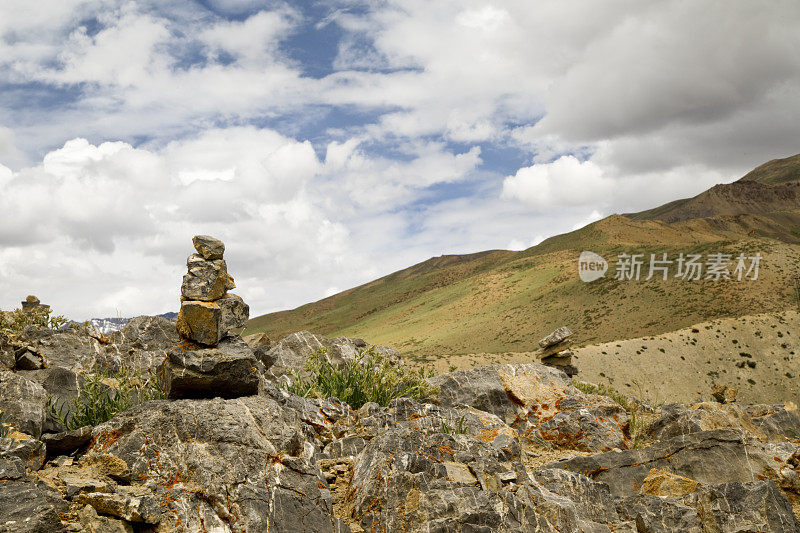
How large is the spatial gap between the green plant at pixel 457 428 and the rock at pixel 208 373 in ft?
10.0

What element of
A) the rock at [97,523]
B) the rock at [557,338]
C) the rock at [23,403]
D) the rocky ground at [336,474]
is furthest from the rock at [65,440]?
the rock at [557,338]

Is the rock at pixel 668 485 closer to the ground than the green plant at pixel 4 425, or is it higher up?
closer to the ground

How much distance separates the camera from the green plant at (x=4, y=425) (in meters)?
6.70

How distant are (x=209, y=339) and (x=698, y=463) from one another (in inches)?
309

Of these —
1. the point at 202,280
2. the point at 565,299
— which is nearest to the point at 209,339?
the point at 202,280

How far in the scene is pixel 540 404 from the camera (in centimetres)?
1191

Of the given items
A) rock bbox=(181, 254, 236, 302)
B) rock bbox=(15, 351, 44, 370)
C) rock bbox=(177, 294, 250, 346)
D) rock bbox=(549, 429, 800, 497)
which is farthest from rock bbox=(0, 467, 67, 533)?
rock bbox=(549, 429, 800, 497)

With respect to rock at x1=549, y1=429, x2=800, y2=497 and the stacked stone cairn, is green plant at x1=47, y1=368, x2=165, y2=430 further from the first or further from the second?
rock at x1=549, y1=429, x2=800, y2=497

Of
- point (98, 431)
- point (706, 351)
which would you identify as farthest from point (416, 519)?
point (706, 351)

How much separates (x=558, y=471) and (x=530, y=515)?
1037 mm

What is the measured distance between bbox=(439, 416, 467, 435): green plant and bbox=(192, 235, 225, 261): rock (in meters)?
4.53

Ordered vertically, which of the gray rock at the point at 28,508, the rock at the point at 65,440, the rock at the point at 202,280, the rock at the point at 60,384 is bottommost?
the gray rock at the point at 28,508

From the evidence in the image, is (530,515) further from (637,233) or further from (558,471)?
(637,233)

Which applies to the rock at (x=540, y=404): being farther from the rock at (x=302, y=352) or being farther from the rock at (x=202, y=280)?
the rock at (x=202, y=280)
